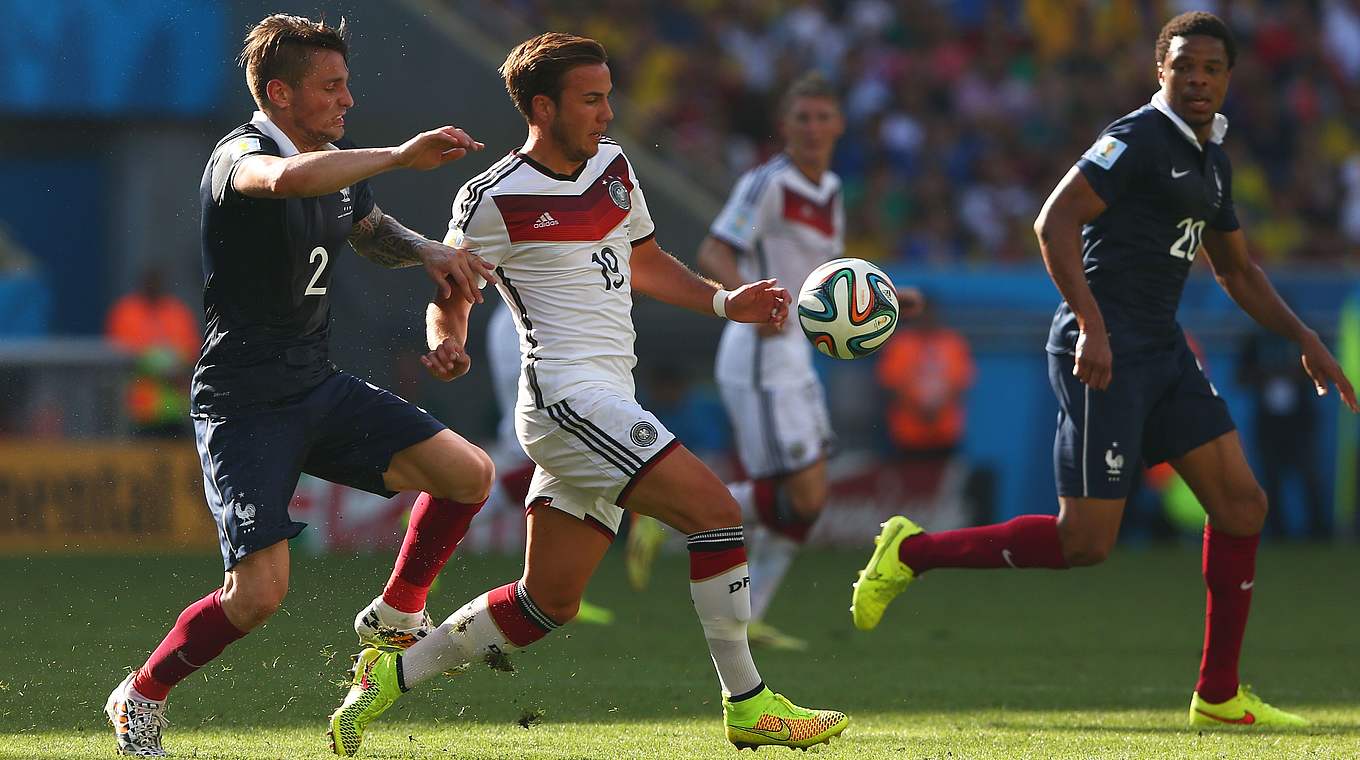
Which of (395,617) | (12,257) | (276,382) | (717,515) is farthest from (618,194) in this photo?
(12,257)

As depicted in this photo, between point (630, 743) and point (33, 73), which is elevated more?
point (33, 73)

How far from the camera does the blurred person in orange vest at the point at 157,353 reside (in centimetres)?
1320

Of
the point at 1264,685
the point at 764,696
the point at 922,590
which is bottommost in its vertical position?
the point at 922,590

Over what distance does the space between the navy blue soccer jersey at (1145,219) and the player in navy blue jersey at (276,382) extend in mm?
2282

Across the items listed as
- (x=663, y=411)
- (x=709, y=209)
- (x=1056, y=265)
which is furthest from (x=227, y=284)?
(x=709, y=209)

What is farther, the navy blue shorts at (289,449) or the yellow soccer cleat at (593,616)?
the yellow soccer cleat at (593,616)

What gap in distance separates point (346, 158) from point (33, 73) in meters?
13.4

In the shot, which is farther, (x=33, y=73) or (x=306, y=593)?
(x=33, y=73)

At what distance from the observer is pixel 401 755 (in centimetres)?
546

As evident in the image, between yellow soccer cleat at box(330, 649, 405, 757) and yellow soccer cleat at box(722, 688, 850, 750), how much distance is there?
1.09m

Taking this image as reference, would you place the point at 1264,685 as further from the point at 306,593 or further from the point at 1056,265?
the point at 306,593

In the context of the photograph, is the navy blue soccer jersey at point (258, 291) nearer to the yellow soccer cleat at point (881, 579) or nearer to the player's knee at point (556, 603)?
the player's knee at point (556, 603)

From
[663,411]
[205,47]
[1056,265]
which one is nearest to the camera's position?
[1056,265]

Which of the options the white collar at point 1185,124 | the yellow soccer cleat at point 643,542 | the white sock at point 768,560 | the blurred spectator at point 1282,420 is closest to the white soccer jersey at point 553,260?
the white collar at point 1185,124
